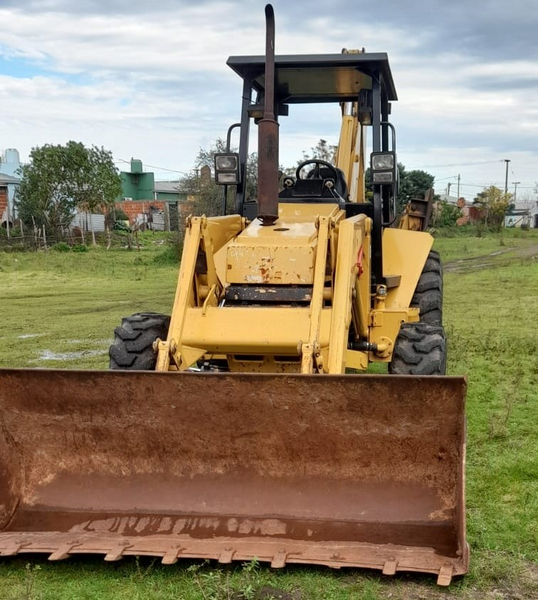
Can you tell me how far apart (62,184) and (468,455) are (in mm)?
29901

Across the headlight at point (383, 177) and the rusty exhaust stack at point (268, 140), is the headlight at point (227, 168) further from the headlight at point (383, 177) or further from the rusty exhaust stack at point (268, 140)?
the headlight at point (383, 177)

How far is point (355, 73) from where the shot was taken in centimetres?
659

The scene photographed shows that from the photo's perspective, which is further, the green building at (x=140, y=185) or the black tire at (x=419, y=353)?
the green building at (x=140, y=185)

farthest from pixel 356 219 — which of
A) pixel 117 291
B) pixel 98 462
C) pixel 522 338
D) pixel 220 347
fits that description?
pixel 117 291

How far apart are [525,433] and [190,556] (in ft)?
10.3

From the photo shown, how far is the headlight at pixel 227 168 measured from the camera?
644cm

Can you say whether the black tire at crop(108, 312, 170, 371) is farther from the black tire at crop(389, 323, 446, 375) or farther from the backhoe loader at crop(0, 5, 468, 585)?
the black tire at crop(389, 323, 446, 375)

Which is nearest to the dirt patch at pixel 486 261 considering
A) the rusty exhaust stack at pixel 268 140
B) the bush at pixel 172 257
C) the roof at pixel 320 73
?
the bush at pixel 172 257

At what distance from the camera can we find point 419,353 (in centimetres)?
549

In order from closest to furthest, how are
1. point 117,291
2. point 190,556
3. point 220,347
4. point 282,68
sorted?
point 190,556 → point 220,347 → point 282,68 → point 117,291

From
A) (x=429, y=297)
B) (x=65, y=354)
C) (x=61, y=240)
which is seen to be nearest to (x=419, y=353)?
(x=429, y=297)

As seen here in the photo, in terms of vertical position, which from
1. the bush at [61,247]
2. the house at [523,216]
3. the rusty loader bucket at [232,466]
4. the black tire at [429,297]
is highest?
the black tire at [429,297]

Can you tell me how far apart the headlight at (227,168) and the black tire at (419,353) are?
193 cm

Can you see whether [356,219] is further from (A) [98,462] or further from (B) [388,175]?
(A) [98,462]
